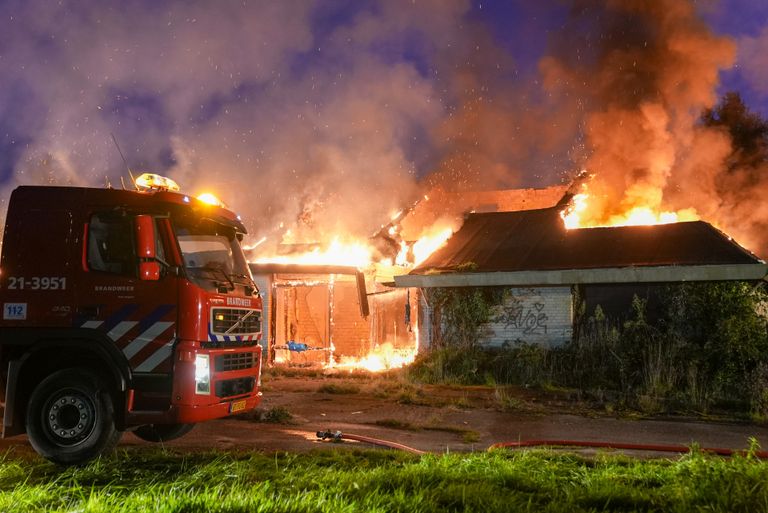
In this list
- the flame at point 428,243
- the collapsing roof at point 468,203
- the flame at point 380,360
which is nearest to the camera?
the flame at point 380,360

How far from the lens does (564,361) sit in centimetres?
1390

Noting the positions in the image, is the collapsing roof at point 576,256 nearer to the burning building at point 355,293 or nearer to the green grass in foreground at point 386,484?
the burning building at point 355,293

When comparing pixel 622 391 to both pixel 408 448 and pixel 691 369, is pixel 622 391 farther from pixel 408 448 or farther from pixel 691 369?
pixel 408 448

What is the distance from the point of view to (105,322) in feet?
19.5

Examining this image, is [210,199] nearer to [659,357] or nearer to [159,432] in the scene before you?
[159,432]

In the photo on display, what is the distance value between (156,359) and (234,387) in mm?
906

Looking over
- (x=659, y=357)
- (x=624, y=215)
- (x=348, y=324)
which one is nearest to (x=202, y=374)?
(x=659, y=357)

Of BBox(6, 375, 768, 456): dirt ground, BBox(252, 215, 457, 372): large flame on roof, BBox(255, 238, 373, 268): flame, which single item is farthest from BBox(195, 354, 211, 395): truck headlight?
BBox(255, 238, 373, 268): flame

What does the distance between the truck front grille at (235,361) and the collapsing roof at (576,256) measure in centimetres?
957

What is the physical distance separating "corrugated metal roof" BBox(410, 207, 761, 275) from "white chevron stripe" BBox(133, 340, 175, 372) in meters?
11.2

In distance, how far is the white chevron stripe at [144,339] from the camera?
19.3ft

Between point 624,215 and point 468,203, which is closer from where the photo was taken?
point 624,215

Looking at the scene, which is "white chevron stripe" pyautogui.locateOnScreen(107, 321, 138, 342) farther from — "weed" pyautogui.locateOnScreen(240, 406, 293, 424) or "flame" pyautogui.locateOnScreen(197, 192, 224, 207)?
"weed" pyautogui.locateOnScreen(240, 406, 293, 424)

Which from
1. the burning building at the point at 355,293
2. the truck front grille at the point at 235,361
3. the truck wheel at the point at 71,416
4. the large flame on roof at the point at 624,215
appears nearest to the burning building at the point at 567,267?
the large flame on roof at the point at 624,215
